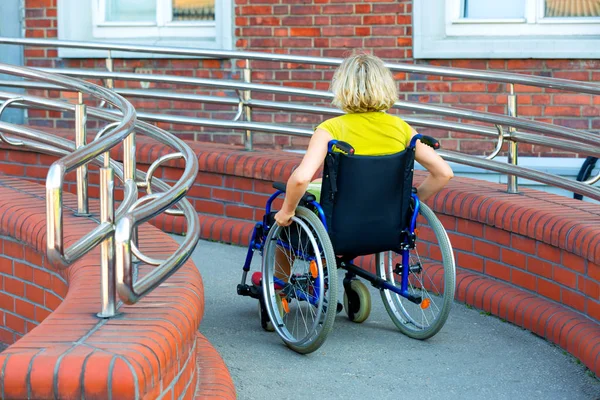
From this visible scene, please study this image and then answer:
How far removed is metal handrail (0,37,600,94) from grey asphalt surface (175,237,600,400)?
3.90ft

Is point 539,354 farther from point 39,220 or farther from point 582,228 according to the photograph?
point 39,220

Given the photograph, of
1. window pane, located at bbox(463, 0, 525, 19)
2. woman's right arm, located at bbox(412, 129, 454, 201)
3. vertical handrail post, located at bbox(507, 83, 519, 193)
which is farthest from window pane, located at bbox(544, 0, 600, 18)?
woman's right arm, located at bbox(412, 129, 454, 201)

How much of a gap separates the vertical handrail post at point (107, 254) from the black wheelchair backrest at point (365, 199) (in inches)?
51.2

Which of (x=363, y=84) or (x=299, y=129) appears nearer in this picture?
(x=363, y=84)

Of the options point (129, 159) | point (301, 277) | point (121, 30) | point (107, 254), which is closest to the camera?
point (107, 254)

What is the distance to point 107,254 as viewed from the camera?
9.54ft

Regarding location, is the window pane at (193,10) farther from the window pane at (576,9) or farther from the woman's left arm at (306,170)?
the woman's left arm at (306,170)

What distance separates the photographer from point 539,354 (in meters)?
4.25

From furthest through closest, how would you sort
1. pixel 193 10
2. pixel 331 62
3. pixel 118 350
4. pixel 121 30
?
pixel 121 30 < pixel 193 10 < pixel 331 62 < pixel 118 350

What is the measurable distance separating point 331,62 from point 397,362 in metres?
2.26

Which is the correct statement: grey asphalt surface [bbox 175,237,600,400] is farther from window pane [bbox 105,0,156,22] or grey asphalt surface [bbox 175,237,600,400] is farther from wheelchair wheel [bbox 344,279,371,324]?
window pane [bbox 105,0,156,22]

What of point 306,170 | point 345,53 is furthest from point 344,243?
point 345,53

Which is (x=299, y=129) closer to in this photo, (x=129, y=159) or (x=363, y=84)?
(x=363, y=84)

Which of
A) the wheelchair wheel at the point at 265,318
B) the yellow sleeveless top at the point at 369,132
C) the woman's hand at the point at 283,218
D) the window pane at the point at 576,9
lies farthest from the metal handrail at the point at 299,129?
the window pane at the point at 576,9
